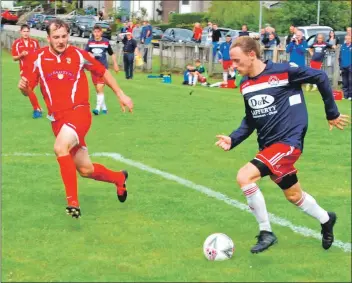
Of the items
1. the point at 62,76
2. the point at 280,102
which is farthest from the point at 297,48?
the point at 280,102

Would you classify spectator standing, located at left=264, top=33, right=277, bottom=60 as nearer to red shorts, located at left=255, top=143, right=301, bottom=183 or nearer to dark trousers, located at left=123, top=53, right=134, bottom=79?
dark trousers, located at left=123, top=53, right=134, bottom=79

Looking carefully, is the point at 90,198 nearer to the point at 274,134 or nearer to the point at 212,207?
the point at 212,207

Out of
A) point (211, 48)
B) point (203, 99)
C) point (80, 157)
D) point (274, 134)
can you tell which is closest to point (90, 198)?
point (80, 157)

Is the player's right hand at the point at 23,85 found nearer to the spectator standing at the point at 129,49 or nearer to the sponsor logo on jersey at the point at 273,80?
the sponsor logo on jersey at the point at 273,80

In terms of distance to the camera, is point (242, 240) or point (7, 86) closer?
point (242, 240)

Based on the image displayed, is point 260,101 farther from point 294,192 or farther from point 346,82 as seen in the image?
point 346,82

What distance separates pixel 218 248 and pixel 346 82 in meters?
20.9

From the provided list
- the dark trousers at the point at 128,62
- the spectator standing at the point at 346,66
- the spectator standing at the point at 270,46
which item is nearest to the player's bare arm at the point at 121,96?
the spectator standing at the point at 346,66

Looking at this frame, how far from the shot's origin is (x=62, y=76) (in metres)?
9.98

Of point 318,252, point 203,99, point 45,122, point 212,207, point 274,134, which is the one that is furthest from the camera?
point 203,99

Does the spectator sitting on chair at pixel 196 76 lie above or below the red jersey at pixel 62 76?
below

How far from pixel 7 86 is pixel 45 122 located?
10.6 m

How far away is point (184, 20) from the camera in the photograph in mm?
42656

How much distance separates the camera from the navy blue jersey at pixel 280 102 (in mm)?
7820
